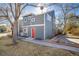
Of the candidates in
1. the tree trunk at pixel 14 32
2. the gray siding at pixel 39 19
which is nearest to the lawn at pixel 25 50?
the tree trunk at pixel 14 32

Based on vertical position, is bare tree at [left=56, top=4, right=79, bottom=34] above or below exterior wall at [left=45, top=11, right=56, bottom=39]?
above

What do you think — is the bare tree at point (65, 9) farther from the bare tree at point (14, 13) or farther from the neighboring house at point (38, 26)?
the bare tree at point (14, 13)

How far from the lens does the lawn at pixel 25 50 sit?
1.90 meters

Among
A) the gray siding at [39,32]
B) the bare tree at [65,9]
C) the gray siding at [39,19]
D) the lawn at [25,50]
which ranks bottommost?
the lawn at [25,50]

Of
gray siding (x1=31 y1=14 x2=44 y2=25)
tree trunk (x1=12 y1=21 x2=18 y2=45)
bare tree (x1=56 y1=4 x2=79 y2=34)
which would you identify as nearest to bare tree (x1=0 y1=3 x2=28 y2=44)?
tree trunk (x1=12 y1=21 x2=18 y2=45)

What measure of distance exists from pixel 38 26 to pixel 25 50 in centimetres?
26

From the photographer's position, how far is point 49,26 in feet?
6.27

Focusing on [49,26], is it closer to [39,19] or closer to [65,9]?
[39,19]

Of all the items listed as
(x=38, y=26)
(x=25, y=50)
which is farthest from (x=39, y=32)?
(x=25, y=50)

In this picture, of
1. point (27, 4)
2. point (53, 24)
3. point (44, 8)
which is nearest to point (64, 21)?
point (53, 24)

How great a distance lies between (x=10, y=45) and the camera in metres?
1.93

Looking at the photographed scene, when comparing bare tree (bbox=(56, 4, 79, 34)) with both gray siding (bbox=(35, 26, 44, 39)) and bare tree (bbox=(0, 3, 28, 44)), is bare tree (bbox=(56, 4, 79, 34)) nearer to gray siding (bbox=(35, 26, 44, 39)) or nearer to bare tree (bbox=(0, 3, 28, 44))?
gray siding (bbox=(35, 26, 44, 39))

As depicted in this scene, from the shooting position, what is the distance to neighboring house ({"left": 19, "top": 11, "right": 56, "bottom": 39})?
75.2 inches

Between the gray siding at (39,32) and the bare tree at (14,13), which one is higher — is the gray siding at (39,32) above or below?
below
